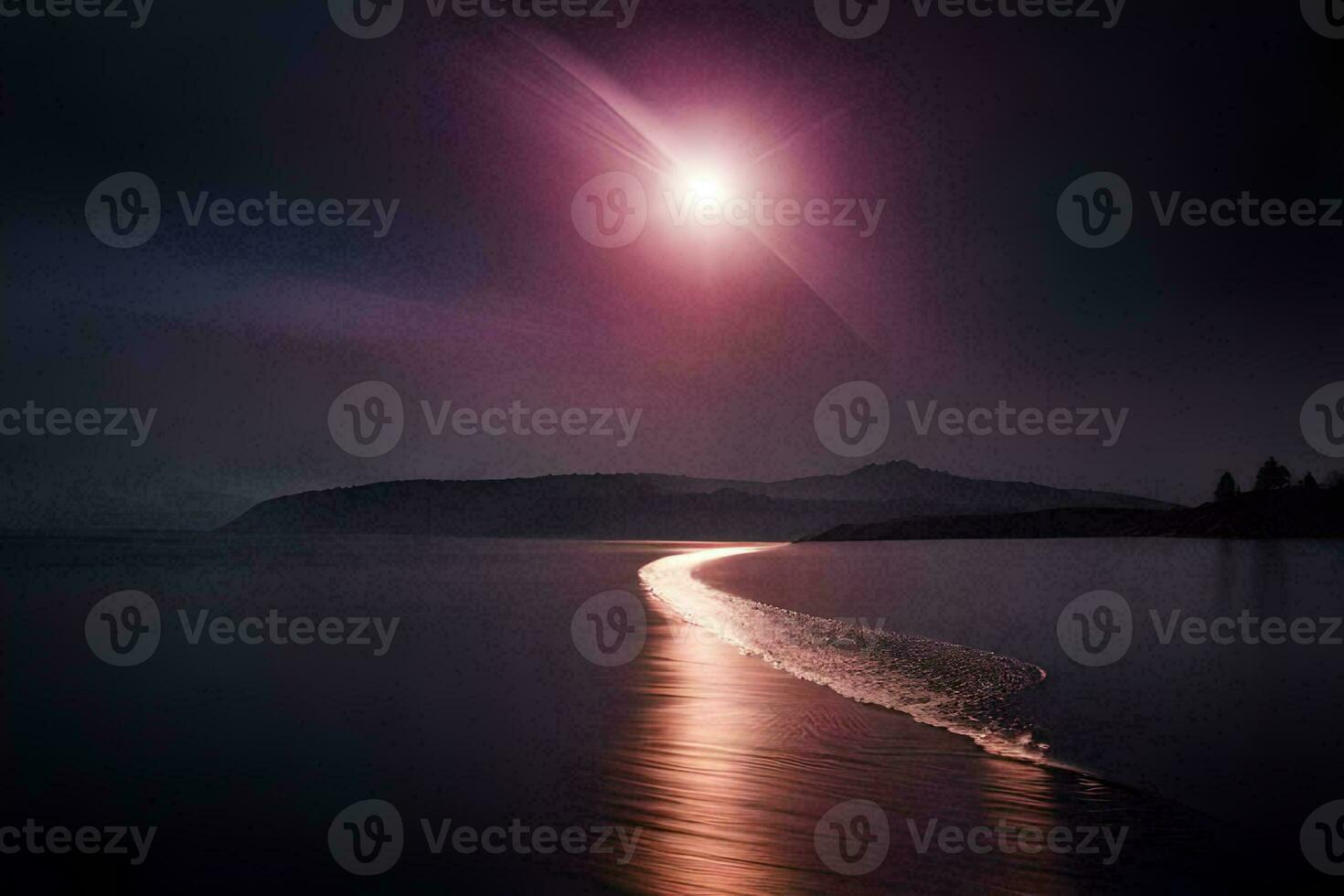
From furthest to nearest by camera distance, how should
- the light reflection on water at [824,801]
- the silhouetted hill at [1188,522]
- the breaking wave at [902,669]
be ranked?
the silhouetted hill at [1188,522] → the breaking wave at [902,669] → the light reflection on water at [824,801]

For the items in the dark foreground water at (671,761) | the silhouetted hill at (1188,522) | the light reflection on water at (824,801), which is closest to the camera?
the light reflection on water at (824,801)

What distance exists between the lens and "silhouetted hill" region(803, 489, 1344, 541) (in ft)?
391

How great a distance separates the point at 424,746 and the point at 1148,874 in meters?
8.72

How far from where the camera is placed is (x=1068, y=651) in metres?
19.6

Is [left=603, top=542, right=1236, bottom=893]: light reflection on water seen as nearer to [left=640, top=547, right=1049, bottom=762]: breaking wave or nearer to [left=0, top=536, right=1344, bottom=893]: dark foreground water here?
[left=0, top=536, right=1344, bottom=893]: dark foreground water

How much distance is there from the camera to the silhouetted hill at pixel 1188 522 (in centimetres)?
11925

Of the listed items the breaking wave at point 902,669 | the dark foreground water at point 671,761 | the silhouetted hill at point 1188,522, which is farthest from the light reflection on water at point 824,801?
the silhouetted hill at point 1188,522

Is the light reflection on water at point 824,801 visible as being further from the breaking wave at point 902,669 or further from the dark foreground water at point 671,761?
the breaking wave at point 902,669

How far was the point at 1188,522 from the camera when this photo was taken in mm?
126188

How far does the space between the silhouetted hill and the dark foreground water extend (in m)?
115

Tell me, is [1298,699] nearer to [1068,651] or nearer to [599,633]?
[1068,651]

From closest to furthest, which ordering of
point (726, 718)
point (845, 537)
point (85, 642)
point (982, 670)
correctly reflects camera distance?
point (726, 718)
point (982, 670)
point (85, 642)
point (845, 537)

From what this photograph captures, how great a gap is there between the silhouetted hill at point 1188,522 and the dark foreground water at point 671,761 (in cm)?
Answer: 11511

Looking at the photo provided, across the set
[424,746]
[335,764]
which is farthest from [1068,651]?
[335,764]
